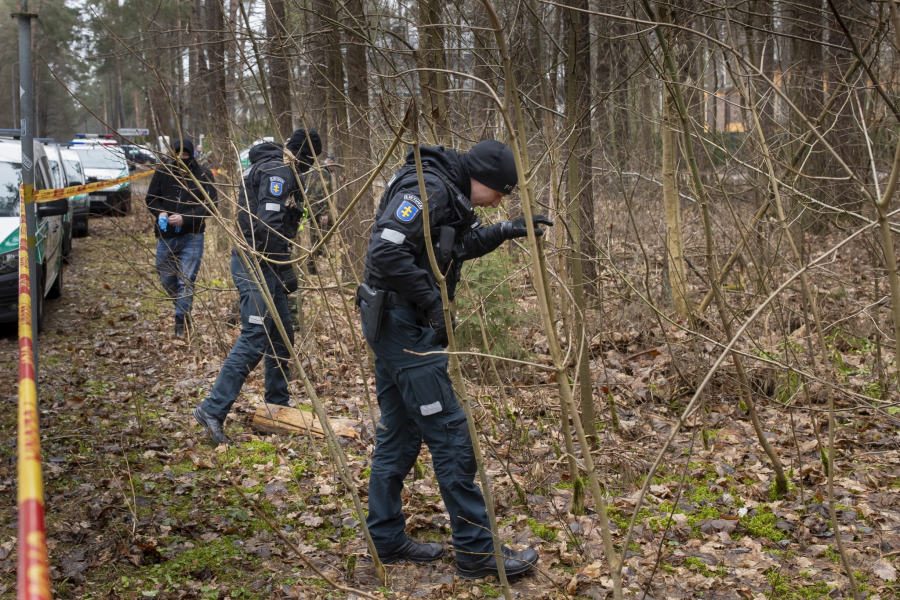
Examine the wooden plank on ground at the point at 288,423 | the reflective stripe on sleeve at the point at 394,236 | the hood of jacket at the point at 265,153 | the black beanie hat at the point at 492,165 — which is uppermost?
the hood of jacket at the point at 265,153

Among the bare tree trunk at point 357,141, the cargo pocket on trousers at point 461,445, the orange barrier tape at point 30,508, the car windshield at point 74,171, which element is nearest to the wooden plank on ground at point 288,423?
the bare tree trunk at point 357,141

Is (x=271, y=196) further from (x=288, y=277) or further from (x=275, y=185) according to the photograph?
(x=288, y=277)

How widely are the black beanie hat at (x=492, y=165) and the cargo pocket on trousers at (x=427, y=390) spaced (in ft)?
2.83

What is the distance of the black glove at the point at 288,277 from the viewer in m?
5.49

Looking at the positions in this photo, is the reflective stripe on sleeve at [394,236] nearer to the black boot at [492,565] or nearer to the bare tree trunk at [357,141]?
the black boot at [492,565]

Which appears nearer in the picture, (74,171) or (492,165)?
(492,165)

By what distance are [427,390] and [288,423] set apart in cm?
252

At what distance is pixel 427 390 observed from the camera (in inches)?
129

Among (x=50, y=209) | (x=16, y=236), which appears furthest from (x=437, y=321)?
(x=16, y=236)

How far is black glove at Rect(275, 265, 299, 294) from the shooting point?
18.0 feet

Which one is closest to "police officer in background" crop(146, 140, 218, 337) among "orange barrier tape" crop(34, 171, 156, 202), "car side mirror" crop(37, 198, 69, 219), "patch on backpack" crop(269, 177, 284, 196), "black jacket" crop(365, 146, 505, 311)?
"car side mirror" crop(37, 198, 69, 219)

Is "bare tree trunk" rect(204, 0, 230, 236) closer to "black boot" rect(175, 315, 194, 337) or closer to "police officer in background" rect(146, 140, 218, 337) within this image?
"police officer in background" rect(146, 140, 218, 337)

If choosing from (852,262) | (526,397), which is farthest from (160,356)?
(852,262)

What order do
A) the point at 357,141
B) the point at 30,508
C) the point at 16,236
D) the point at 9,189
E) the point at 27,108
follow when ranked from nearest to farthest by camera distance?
the point at 30,508 < the point at 27,108 < the point at 16,236 < the point at 9,189 < the point at 357,141
